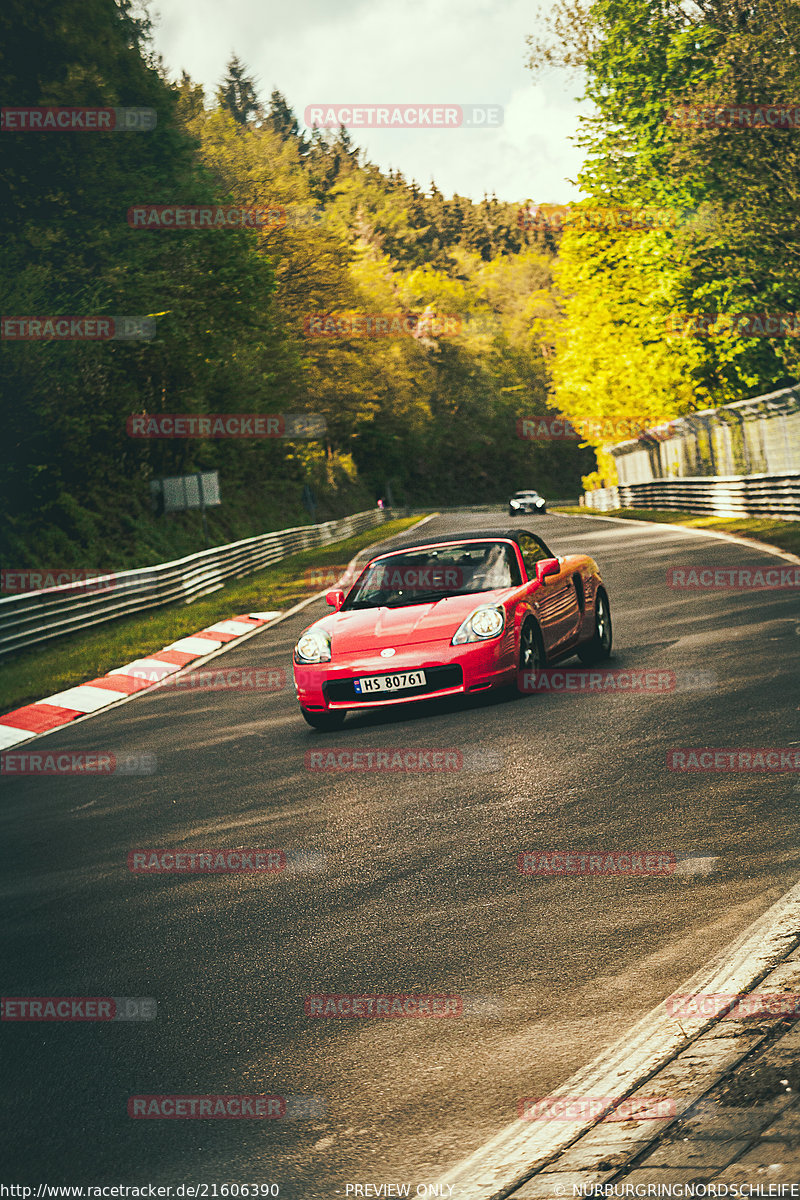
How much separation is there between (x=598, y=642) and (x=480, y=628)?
2345 millimetres

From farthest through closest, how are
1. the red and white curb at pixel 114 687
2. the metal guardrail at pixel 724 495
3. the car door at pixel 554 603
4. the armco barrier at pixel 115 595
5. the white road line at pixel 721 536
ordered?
the metal guardrail at pixel 724 495, the white road line at pixel 721 536, the armco barrier at pixel 115 595, the red and white curb at pixel 114 687, the car door at pixel 554 603

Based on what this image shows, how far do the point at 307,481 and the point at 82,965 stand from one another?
61.5 m

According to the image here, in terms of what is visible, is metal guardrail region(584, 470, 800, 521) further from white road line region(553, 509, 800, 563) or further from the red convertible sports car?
the red convertible sports car

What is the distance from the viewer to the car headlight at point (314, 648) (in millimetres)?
10430

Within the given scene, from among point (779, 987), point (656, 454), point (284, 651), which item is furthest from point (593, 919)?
point (656, 454)

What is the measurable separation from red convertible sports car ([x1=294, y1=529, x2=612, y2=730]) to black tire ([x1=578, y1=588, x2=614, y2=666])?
0.34 feet

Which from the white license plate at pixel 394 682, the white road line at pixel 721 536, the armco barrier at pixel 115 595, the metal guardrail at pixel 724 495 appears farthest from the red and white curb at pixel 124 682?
Answer: the metal guardrail at pixel 724 495

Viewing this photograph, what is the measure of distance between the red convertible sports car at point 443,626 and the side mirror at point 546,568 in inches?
0.5

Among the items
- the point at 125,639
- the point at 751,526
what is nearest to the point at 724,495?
the point at 751,526

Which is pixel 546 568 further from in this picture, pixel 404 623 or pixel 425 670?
pixel 425 670

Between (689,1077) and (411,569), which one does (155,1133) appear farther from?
(411,569)

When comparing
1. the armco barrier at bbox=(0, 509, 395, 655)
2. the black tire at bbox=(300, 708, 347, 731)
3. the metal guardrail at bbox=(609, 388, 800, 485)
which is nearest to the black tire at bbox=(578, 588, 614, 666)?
the black tire at bbox=(300, 708, 347, 731)

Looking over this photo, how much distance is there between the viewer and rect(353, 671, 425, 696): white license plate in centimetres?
1012

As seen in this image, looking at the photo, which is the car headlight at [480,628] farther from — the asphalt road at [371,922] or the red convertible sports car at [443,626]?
the asphalt road at [371,922]
